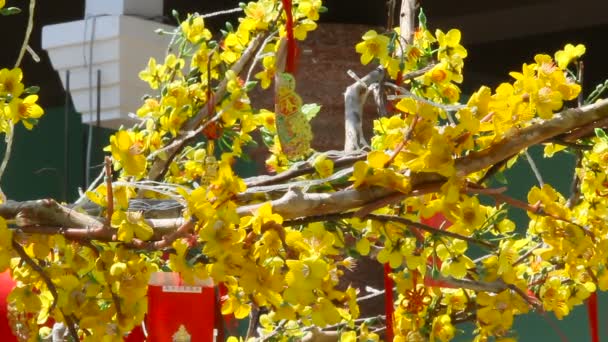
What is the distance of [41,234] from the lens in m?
1.65

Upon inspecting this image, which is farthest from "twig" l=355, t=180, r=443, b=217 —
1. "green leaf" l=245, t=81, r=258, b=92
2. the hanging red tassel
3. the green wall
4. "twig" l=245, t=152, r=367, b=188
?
the green wall

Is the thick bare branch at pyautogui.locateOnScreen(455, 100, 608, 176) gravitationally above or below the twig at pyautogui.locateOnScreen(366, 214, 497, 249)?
above

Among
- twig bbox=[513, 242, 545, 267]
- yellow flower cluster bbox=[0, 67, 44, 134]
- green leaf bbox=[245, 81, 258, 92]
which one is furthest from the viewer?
twig bbox=[513, 242, 545, 267]

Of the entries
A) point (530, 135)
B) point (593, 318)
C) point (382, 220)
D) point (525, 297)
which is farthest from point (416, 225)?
point (593, 318)

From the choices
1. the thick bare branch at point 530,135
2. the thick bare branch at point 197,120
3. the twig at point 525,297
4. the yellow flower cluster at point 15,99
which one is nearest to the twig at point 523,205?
the thick bare branch at point 530,135

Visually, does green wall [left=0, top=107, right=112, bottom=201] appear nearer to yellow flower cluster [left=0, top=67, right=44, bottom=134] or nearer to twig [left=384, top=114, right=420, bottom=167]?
yellow flower cluster [left=0, top=67, right=44, bottom=134]

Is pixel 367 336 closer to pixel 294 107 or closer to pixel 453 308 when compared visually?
pixel 453 308

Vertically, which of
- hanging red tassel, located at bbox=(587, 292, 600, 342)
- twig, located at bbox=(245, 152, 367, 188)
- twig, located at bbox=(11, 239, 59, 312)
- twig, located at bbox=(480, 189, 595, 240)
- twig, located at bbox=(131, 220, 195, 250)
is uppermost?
twig, located at bbox=(245, 152, 367, 188)

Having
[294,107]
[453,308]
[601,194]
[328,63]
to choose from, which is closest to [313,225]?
[294,107]

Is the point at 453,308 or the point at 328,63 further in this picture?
the point at 328,63

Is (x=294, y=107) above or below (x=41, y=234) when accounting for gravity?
above

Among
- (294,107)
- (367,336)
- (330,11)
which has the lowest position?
(367,336)

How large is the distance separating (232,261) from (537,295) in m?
1.13

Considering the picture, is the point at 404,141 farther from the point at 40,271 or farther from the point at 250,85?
the point at 250,85
